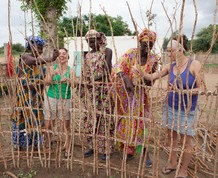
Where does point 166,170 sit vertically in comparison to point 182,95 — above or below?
below

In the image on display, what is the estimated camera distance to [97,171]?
2398mm

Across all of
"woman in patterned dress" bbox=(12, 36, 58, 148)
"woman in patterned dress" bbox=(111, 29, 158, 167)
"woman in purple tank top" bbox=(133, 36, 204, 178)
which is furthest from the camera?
"woman in patterned dress" bbox=(12, 36, 58, 148)

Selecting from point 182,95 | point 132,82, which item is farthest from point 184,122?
point 132,82

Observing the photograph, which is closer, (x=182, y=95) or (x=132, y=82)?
(x=182, y=95)

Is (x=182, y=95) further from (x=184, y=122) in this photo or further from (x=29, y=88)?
(x=29, y=88)

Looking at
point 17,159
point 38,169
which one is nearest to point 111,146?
point 38,169

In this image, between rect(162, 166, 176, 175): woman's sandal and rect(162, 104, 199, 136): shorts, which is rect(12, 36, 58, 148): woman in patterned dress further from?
rect(162, 166, 176, 175): woman's sandal

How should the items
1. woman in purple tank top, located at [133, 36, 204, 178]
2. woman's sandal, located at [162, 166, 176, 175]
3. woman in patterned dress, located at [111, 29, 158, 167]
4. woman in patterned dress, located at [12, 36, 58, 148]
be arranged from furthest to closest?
woman's sandal, located at [162, 166, 176, 175]
woman in patterned dress, located at [12, 36, 58, 148]
woman in patterned dress, located at [111, 29, 158, 167]
woman in purple tank top, located at [133, 36, 204, 178]

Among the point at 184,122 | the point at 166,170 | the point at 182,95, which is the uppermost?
the point at 182,95

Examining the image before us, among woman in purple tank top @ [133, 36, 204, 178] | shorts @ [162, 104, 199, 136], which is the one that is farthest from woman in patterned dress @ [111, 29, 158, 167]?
shorts @ [162, 104, 199, 136]

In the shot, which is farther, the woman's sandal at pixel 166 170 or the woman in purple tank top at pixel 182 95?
the woman's sandal at pixel 166 170

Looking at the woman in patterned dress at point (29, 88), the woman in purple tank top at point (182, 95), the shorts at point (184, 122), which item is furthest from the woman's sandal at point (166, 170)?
the woman in patterned dress at point (29, 88)

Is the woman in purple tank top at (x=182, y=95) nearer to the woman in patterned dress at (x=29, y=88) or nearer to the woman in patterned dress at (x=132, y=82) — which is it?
the woman in patterned dress at (x=132, y=82)

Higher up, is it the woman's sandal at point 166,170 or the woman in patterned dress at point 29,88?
the woman in patterned dress at point 29,88
